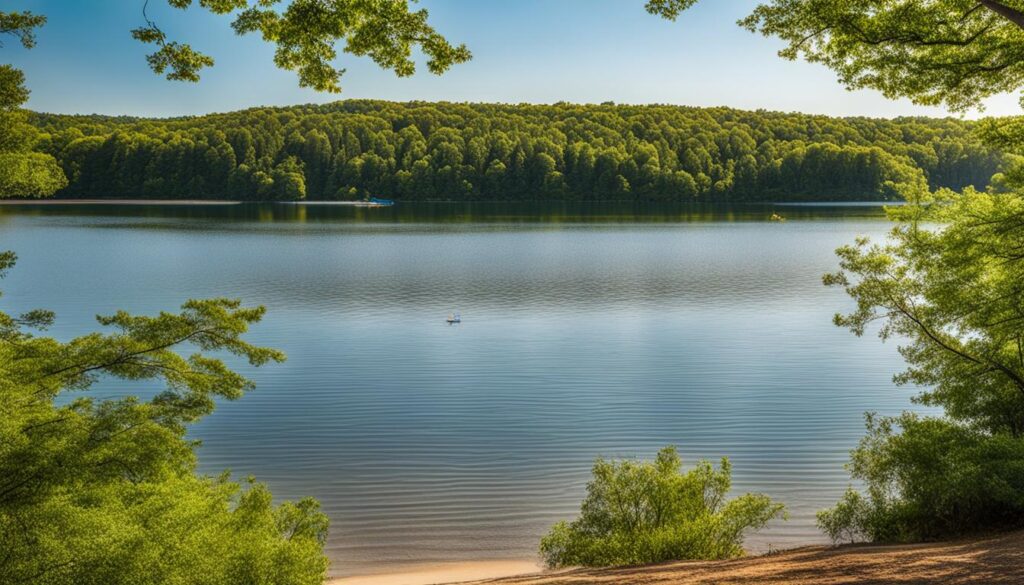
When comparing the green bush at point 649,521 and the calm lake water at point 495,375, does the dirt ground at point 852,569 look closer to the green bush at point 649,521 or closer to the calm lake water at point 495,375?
the green bush at point 649,521

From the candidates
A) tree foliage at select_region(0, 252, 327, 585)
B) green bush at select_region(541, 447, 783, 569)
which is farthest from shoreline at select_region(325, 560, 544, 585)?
tree foliage at select_region(0, 252, 327, 585)

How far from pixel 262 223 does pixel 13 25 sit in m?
80.1

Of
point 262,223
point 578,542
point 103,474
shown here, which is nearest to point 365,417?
point 578,542

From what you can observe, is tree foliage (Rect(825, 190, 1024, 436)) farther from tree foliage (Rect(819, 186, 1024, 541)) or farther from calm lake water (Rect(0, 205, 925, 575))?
calm lake water (Rect(0, 205, 925, 575))

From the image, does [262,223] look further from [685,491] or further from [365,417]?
[685,491]

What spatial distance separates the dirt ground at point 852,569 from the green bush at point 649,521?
102 centimetres

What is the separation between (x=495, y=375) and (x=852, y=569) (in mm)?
15964

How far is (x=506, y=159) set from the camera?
148125 mm

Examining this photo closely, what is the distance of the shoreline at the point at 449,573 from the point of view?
11453mm

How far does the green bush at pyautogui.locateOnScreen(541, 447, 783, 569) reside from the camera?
10680 millimetres

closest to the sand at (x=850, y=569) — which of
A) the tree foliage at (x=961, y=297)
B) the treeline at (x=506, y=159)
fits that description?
the tree foliage at (x=961, y=297)

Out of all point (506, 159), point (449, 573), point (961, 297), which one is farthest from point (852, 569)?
point (506, 159)

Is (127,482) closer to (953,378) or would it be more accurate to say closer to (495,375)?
(953,378)

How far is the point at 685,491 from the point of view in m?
11.5
